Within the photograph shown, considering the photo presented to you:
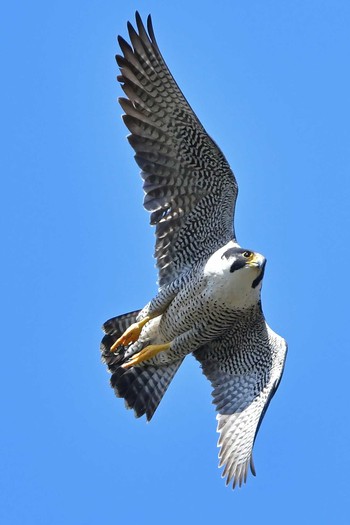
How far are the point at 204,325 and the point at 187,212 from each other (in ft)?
4.19

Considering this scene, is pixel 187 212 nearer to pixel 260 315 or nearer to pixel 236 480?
pixel 260 315

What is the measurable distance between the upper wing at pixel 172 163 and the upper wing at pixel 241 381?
1150 mm

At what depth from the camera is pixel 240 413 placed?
17781 mm

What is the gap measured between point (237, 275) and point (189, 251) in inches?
38.6

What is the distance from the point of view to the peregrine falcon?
685 inches

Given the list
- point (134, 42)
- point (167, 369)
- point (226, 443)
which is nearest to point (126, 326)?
point (167, 369)

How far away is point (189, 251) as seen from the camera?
1777 cm

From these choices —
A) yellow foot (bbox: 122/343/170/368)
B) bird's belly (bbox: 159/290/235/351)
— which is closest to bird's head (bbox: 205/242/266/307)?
bird's belly (bbox: 159/290/235/351)

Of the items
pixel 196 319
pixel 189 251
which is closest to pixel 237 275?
pixel 196 319

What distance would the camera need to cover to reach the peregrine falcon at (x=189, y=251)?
17391 mm

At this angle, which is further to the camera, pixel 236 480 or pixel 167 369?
pixel 167 369

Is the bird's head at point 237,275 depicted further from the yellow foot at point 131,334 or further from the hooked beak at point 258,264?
the yellow foot at point 131,334

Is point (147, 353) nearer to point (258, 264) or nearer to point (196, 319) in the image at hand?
point (196, 319)

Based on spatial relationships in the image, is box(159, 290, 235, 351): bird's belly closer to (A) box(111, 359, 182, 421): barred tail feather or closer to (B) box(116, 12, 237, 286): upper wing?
(B) box(116, 12, 237, 286): upper wing
